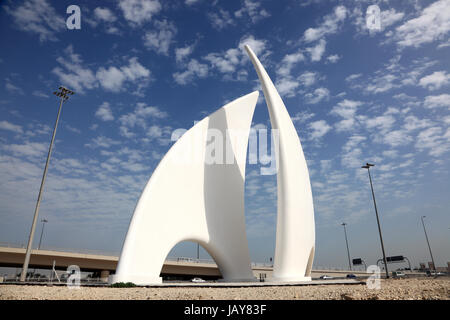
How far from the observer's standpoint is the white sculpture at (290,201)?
17172mm

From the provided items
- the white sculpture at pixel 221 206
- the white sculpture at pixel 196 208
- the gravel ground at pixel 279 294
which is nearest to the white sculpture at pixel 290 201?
the white sculpture at pixel 221 206

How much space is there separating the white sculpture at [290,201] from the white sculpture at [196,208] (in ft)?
13.4

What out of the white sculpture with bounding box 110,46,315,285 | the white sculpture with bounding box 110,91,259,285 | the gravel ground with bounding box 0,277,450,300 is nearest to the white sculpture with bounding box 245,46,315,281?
the white sculpture with bounding box 110,46,315,285

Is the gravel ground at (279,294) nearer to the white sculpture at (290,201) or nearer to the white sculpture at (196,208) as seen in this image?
the white sculpture at (196,208)

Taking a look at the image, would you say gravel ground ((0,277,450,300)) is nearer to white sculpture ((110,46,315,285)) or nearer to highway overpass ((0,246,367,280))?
white sculpture ((110,46,315,285))

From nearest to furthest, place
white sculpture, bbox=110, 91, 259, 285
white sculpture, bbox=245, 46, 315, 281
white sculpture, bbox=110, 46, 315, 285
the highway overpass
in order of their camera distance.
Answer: white sculpture, bbox=110, 91, 259, 285 < white sculpture, bbox=110, 46, 315, 285 < white sculpture, bbox=245, 46, 315, 281 < the highway overpass

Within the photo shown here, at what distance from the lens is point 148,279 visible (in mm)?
15156

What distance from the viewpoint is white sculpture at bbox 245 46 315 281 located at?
676 inches

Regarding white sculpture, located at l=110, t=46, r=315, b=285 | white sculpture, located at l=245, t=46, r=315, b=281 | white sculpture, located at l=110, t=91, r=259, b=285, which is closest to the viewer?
white sculpture, located at l=110, t=91, r=259, b=285

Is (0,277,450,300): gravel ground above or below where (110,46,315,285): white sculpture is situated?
below

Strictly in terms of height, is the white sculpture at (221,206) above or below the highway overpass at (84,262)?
above

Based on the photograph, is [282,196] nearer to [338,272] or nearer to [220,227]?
[220,227]
